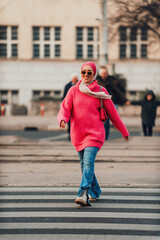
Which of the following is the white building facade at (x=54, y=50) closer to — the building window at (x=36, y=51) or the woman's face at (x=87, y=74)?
the building window at (x=36, y=51)

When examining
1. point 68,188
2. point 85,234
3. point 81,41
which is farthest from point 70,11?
point 85,234

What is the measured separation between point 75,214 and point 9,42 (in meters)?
29.9

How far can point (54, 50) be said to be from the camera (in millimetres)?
35500

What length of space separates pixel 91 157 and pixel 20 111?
26365 millimetres

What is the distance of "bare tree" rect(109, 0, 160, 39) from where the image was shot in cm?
1933

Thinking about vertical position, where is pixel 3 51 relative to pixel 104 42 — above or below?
below

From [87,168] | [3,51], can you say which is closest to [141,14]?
[87,168]

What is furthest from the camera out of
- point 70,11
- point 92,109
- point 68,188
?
point 70,11

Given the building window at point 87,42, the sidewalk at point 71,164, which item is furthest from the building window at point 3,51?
the sidewalk at point 71,164

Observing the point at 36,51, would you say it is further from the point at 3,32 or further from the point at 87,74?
the point at 87,74

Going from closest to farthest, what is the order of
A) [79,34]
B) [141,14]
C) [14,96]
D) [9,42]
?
1. [141,14]
2. [9,42]
3. [79,34]
4. [14,96]

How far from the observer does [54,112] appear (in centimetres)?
3158

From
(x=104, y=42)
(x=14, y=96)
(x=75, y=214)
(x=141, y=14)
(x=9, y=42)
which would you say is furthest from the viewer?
(x=14, y=96)

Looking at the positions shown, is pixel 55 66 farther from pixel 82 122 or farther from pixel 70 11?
pixel 82 122
